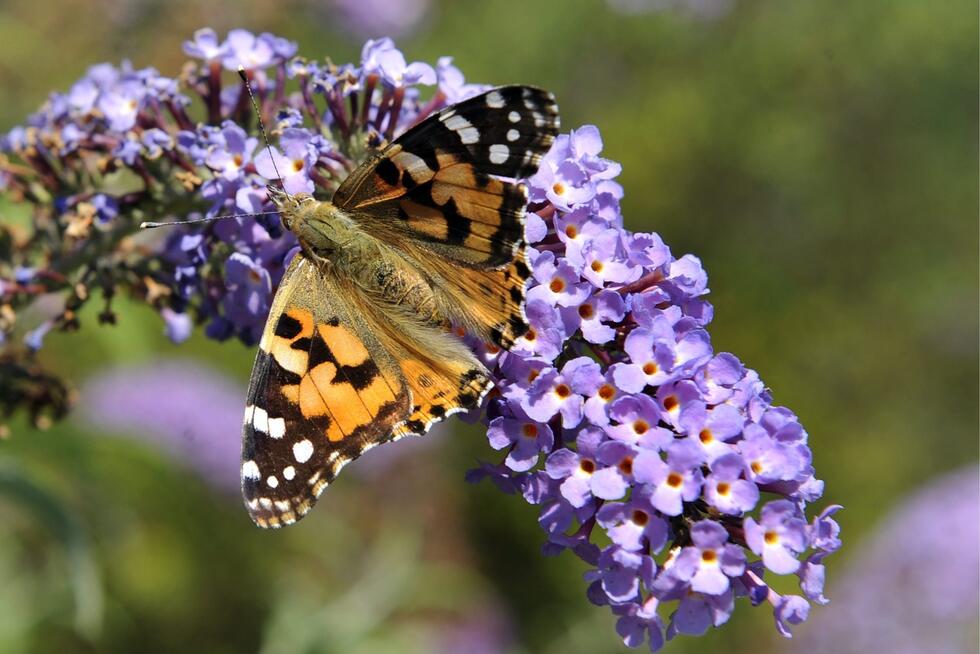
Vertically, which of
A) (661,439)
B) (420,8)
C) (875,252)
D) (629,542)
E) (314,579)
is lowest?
(314,579)

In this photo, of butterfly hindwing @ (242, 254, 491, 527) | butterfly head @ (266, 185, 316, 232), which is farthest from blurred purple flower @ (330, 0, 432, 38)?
butterfly hindwing @ (242, 254, 491, 527)

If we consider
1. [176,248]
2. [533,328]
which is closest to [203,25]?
[176,248]

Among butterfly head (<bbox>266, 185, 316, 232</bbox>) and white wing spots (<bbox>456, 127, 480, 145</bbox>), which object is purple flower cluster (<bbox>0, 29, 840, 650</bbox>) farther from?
white wing spots (<bbox>456, 127, 480, 145</bbox>)

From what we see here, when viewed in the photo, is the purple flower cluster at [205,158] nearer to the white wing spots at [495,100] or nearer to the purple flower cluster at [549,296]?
the purple flower cluster at [549,296]

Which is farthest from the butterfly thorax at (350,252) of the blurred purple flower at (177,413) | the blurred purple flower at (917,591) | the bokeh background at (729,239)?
the blurred purple flower at (917,591)

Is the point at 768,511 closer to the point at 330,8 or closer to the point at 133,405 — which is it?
the point at 133,405
